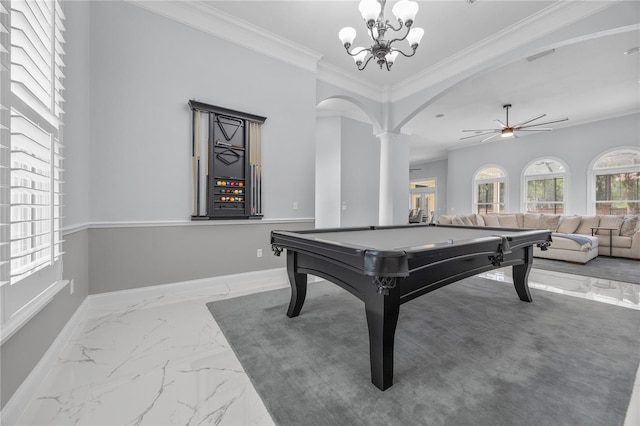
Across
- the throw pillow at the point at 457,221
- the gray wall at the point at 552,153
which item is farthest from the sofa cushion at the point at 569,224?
the throw pillow at the point at 457,221

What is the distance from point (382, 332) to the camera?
4.64 feet

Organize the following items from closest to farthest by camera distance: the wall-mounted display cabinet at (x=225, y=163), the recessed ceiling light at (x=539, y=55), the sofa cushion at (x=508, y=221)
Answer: the wall-mounted display cabinet at (x=225, y=163) → the recessed ceiling light at (x=539, y=55) → the sofa cushion at (x=508, y=221)

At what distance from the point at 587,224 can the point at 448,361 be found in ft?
22.1

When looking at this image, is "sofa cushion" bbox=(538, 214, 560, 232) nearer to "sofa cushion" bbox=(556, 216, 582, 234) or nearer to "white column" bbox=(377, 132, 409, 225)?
"sofa cushion" bbox=(556, 216, 582, 234)

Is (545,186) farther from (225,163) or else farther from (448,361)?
(225,163)

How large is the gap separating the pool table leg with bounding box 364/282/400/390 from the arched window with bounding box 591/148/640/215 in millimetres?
8333

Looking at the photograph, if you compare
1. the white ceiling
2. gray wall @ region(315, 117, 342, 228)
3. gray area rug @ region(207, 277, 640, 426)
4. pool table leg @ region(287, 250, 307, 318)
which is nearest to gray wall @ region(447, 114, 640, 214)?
the white ceiling

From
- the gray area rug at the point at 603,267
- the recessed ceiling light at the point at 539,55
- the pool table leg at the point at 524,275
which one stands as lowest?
the gray area rug at the point at 603,267

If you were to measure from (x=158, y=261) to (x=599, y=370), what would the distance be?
147 inches

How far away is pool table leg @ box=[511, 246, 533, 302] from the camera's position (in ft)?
8.87

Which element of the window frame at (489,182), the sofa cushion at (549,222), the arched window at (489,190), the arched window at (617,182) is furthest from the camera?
the arched window at (489,190)

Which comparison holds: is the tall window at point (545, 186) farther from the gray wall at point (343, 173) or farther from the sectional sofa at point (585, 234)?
the gray wall at point (343, 173)

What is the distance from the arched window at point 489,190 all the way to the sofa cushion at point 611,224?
2742 mm

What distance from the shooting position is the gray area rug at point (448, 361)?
1.28 m
